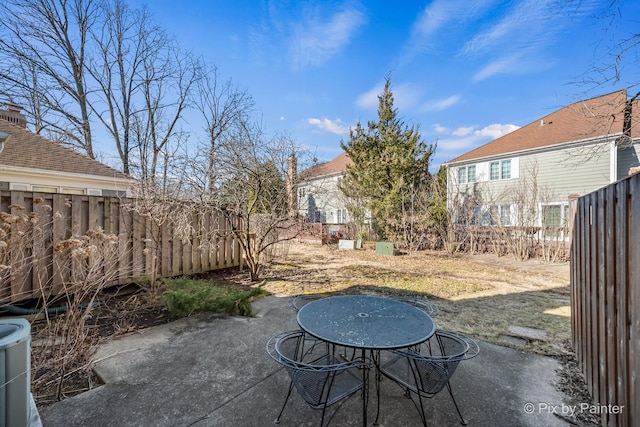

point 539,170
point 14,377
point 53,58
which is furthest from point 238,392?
point 53,58

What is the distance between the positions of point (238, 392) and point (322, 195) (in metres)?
10.4

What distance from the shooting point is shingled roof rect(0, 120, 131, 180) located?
9289mm

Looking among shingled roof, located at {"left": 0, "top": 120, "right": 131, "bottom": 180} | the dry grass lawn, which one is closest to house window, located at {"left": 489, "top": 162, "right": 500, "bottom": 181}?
the dry grass lawn

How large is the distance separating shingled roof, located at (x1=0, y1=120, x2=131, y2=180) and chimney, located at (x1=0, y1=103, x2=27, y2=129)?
48.6 inches

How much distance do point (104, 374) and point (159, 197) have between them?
367 centimetres

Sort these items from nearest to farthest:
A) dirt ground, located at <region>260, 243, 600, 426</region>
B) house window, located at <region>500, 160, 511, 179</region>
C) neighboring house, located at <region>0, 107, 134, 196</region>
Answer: dirt ground, located at <region>260, 243, 600, 426</region> → neighboring house, located at <region>0, 107, 134, 196</region> → house window, located at <region>500, 160, 511, 179</region>

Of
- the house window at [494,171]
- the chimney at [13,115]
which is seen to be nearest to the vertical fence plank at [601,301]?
the house window at [494,171]

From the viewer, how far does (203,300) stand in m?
4.30

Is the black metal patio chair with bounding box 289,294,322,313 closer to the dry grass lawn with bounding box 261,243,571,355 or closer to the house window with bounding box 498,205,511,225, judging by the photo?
the dry grass lawn with bounding box 261,243,571,355

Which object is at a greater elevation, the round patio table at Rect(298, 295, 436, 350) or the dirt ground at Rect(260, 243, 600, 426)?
the round patio table at Rect(298, 295, 436, 350)

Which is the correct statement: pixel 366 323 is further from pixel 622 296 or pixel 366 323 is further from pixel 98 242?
pixel 98 242

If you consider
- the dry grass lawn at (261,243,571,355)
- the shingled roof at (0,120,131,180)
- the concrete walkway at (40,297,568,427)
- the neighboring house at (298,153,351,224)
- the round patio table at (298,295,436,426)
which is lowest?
the dry grass lawn at (261,243,571,355)

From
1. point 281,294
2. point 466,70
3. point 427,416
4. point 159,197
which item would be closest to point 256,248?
point 281,294

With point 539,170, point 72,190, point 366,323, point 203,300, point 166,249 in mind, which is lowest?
point 203,300
